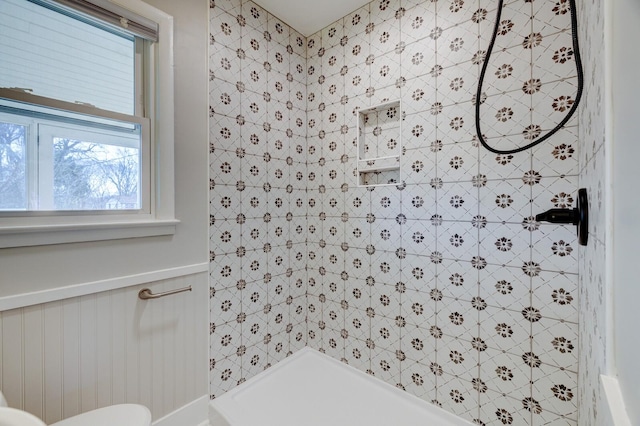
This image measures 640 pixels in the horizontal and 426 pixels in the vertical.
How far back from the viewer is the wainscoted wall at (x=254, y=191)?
5.24 ft

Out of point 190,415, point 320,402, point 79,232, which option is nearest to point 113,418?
point 190,415

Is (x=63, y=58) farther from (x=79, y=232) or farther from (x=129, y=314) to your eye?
(x=129, y=314)

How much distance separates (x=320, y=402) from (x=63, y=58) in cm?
215

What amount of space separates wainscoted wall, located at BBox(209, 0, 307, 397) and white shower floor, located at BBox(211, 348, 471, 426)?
0.11 metres

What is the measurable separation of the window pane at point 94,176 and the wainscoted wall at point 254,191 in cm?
39

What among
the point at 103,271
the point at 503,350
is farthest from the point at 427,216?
the point at 103,271

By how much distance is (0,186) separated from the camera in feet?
3.21

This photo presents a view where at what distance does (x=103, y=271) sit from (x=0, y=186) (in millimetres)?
458

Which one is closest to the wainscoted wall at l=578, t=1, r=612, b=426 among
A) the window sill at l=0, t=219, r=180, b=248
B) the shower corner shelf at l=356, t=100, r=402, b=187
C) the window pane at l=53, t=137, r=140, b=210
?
the shower corner shelf at l=356, t=100, r=402, b=187

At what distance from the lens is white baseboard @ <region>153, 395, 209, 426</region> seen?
4.51ft

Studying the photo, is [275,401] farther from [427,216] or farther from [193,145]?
[193,145]

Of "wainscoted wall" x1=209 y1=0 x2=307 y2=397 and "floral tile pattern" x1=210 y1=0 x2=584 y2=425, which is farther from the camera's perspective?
"wainscoted wall" x1=209 y1=0 x2=307 y2=397

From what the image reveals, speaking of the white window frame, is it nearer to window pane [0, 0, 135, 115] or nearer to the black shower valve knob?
window pane [0, 0, 135, 115]

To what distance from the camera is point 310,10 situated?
1.82 m
